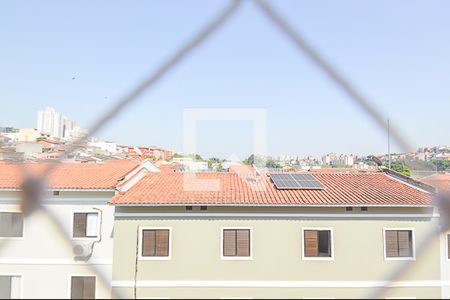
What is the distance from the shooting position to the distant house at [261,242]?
14.2 feet

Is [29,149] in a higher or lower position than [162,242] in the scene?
higher

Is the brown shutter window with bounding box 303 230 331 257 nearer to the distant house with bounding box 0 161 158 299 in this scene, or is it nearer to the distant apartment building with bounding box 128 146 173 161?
the distant apartment building with bounding box 128 146 173 161

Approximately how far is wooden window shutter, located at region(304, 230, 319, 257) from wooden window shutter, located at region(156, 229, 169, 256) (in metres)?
1.95

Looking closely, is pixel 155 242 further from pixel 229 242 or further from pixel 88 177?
pixel 88 177

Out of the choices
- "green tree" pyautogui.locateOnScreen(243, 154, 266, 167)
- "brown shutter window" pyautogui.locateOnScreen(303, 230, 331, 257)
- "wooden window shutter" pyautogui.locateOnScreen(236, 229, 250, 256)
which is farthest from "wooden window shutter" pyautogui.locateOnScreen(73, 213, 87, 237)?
"brown shutter window" pyautogui.locateOnScreen(303, 230, 331, 257)

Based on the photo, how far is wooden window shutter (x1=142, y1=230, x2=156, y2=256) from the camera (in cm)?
446

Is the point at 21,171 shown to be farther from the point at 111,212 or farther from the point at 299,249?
the point at 111,212

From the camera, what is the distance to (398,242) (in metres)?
4.45

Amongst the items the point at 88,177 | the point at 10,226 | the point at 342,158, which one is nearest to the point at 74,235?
the point at 10,226

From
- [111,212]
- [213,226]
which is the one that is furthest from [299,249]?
[111,212]

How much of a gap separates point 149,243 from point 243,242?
4.33 ft

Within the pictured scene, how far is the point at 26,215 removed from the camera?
412 mm

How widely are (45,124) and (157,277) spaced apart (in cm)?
413

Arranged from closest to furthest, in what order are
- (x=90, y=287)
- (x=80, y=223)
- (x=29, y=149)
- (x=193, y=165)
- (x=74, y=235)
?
(x=29, y=149), (x=90, y=287), (x=74, y=235), (x=80, y=223), (x=193, y=165)
